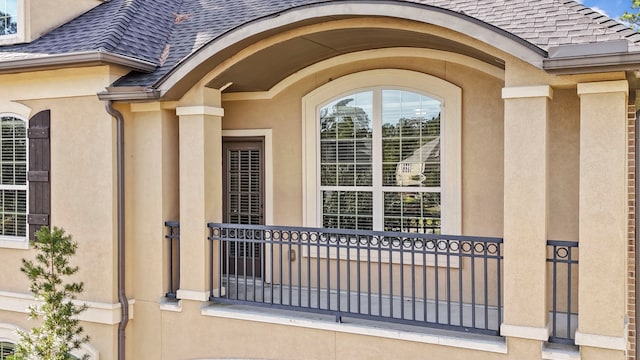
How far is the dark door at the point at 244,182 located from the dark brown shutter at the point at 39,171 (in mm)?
2621

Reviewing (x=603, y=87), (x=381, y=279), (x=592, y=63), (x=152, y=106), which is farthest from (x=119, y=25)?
(x=603, y=87)

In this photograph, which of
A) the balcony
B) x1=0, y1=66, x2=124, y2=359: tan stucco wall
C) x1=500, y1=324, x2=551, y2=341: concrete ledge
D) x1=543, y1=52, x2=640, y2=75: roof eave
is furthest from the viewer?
x1=0, y1=66, x2=124, y2=359: tan stucco wall

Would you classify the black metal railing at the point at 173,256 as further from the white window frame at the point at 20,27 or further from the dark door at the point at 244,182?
the white window frame at the point at 20,27

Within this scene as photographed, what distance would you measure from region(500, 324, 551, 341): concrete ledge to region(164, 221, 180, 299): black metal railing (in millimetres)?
4267

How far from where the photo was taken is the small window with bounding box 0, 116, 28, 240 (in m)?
7.96

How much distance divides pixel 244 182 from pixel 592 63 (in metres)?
5.50

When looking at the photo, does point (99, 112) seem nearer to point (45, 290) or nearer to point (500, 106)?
point (45, 290)

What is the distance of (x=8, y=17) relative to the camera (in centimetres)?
851

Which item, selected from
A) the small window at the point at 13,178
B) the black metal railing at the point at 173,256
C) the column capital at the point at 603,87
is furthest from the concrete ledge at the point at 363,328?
the small window at the point at 13,178

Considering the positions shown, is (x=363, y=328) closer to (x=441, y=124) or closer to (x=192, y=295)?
(x=192, y=295)

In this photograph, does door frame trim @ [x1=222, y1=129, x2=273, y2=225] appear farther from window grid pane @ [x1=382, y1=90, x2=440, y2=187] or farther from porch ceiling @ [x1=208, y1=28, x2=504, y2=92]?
window grid pane @ [x1=382, y1=90, x2=440, y2=187]

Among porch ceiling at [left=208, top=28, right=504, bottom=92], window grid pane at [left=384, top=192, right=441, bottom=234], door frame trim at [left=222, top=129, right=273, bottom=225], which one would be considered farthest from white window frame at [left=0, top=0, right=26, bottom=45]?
window grid pane at [left=384, top=192, right=441, bottom=234]

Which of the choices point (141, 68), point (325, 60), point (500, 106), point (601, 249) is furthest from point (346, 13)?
point (601, 249)

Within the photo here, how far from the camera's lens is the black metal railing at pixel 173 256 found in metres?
7.35
